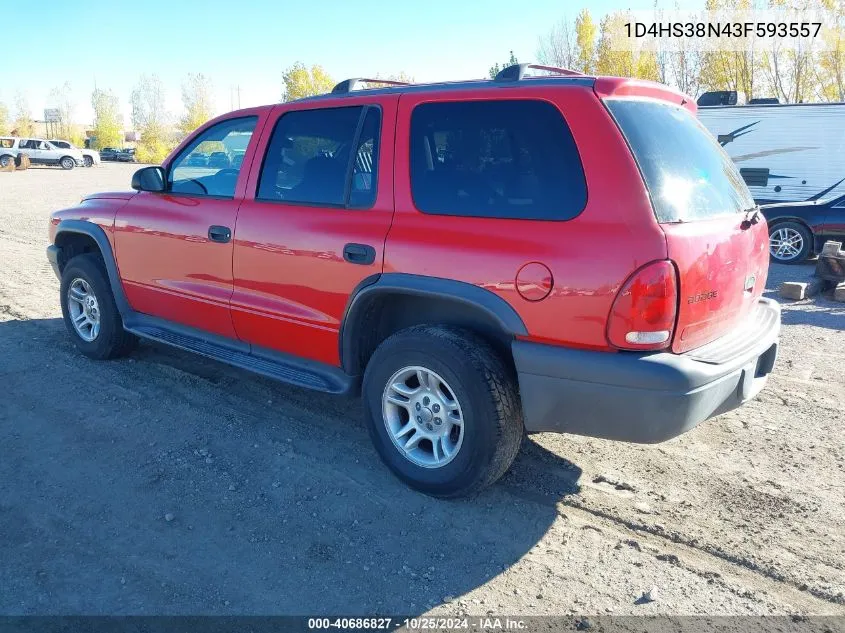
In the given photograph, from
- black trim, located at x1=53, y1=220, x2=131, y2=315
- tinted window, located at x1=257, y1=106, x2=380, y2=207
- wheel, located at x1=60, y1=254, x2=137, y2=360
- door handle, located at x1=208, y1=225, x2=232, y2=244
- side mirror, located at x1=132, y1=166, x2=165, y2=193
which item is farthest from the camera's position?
wheel, located at x1=60, y1=254, x2=137, y2=360

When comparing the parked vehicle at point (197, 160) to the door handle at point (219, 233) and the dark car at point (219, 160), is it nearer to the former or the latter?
the dark car at point (219, 160)

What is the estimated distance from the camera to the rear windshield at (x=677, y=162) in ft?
9.16

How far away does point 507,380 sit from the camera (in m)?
3.07

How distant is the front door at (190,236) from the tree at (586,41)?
32.0m

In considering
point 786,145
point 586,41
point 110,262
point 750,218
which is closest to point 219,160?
point 110,262

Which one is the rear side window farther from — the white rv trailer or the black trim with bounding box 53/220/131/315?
the white rv trailer

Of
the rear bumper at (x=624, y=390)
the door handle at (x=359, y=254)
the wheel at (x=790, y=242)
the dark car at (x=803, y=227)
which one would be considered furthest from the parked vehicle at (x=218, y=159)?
the wheel at (x=790, y=242)

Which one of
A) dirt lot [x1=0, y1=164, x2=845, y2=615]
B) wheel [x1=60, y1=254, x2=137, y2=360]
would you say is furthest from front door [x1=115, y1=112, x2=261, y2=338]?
dirt lot [x1=0, y1=164, x2=845, y2=615]

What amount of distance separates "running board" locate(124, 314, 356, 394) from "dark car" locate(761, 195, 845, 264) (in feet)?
29.4

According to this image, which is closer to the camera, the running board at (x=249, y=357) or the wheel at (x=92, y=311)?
the running board at (x=249, y=357)

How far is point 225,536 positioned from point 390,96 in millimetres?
2297

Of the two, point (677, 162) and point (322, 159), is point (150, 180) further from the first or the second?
point (677, 162)

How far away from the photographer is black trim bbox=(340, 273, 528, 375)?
2.93 meters

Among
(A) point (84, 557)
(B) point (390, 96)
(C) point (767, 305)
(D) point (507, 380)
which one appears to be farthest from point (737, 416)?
(A) point (84, 557)
